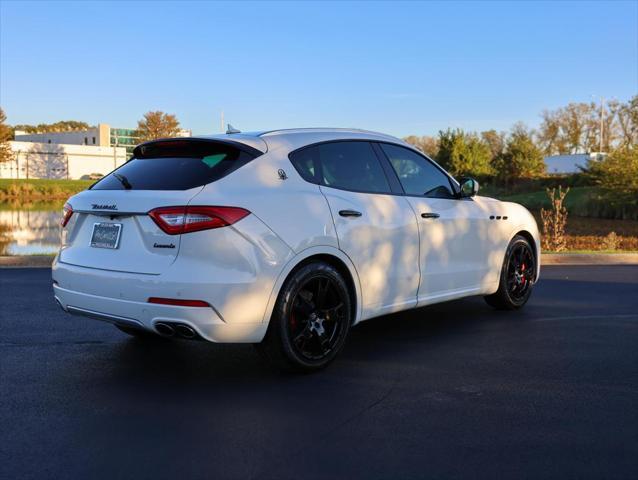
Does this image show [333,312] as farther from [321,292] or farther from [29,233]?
[29,233]

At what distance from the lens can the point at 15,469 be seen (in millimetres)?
3332

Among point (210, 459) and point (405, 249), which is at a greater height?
point (405, 249)

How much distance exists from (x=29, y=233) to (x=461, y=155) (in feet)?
146

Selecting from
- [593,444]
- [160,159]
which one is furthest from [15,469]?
[593,444]

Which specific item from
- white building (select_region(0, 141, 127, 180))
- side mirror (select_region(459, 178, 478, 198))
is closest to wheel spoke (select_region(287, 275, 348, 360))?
side mirror (select_region(459, 178, 478, 198))

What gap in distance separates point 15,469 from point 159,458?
672mm

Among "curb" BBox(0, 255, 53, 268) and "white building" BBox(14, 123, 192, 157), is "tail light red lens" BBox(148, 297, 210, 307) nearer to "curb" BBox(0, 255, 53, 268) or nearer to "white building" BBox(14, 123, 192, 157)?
"curb" BBox(0, 255, 53, 268)

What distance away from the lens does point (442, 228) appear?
621cm

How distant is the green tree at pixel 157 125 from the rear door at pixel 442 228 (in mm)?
86349

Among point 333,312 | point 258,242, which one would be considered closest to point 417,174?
point 333,312

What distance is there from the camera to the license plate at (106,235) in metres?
4.73

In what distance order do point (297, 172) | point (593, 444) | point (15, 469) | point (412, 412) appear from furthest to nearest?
point (297, 172), point (412, 412), point (593, 444), point (15, 469)

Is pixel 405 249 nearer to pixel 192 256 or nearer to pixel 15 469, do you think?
pixel 192 256

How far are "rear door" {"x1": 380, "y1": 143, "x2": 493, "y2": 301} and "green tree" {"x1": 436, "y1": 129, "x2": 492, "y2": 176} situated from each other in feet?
181
